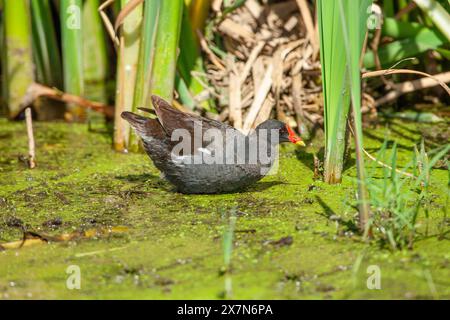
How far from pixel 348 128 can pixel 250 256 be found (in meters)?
1.12

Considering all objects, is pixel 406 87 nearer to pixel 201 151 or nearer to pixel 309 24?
pixel 309 24

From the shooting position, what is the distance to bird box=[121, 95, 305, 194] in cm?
390

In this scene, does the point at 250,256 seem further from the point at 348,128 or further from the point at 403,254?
the point at 348,128

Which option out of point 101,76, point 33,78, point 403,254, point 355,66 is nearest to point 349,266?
point 403,254

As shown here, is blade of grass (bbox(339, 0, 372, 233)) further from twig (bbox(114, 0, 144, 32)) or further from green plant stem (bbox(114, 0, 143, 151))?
green plant stem (bbox(114, 0, 143, 151))

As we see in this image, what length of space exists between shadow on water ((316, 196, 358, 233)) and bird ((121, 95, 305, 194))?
412 millimetres

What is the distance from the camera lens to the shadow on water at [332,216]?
3.25 m

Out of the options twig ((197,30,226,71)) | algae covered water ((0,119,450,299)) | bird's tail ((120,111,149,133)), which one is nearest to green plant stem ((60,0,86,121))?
twig ((197,30,226,71))

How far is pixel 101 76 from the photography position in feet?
19.9

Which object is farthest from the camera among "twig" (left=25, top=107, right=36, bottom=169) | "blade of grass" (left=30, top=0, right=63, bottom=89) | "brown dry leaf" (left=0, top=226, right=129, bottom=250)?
"blade of grass" (left=30, top=0, right=63, bottom=89)

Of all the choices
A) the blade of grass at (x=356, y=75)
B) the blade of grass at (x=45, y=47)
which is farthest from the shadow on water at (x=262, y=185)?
the blade of grass at (x=45, y=47)

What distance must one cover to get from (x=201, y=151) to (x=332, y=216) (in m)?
0.91

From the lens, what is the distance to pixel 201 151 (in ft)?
12.9

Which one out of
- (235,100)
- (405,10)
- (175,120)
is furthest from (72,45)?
(405,10)
